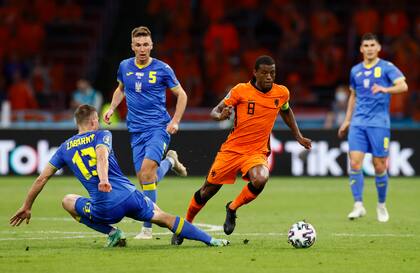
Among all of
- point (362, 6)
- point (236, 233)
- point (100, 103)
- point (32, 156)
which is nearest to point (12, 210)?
point (236, 233)

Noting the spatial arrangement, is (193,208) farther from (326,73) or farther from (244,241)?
(326,73)

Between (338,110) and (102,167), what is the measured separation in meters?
13.7

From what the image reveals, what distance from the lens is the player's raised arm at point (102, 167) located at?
917 cm

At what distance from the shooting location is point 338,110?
22.5 meters

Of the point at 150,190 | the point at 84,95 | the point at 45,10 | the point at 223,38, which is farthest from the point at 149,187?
the point at 45,10

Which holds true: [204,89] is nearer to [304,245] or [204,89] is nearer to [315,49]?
[315,49]

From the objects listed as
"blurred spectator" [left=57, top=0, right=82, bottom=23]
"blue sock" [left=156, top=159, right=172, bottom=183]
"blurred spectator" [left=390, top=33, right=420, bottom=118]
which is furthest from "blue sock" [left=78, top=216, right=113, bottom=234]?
"blurred spectator" [left=57, top=0, right=82, bottom=23]

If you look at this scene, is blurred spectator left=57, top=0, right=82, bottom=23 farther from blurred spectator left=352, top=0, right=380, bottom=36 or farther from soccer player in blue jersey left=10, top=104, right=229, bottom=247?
soccer player in blue jersey left=10, top=104, right=229, bottom=247

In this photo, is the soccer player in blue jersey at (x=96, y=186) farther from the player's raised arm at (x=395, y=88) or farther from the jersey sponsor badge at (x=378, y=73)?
the jersey sponsor badge at (x=378, y=73)

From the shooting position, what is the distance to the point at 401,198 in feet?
54.6

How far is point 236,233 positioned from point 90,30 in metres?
16.0

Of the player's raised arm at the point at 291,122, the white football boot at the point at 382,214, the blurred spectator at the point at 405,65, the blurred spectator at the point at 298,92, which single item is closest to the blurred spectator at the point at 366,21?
the blurred spectator at the point at 405,65

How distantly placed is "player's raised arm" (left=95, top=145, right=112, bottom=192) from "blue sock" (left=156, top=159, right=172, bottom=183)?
2.24 m

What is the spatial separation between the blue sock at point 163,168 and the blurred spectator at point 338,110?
10042 mm
